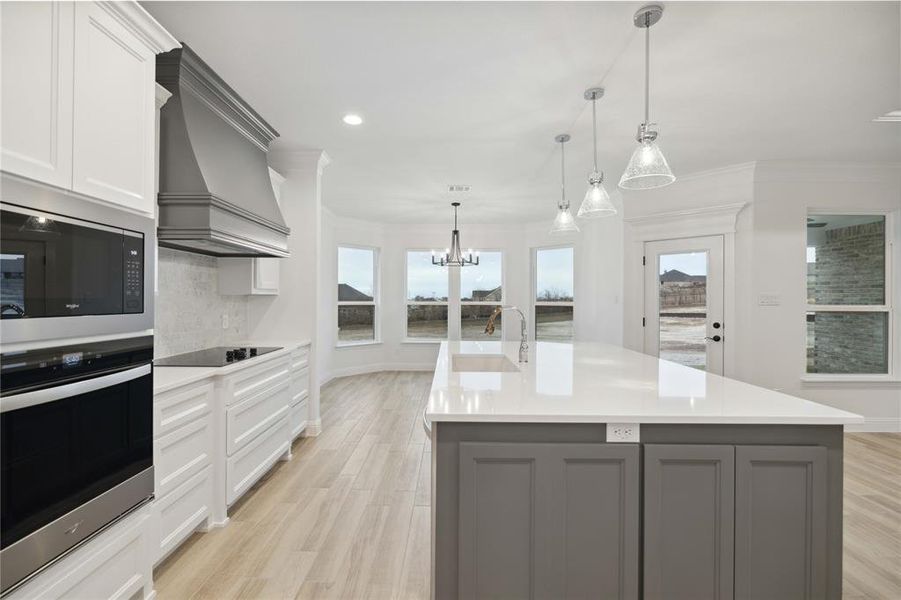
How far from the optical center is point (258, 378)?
2779 mm

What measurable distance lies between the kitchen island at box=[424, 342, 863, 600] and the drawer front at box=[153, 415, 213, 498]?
4.22 feet

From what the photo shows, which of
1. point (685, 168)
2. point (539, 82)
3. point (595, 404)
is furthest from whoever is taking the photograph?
point (685, 168)

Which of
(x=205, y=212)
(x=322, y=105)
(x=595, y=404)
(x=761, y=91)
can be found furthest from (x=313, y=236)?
(x=761, y=91)

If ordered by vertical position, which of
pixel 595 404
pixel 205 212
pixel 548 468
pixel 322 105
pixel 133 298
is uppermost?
pixel 322 105

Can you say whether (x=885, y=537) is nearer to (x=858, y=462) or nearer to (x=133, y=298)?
(x=858, y=462)

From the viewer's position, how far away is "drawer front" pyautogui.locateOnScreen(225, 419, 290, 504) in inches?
97.4

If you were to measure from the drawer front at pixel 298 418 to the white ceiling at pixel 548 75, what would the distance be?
225 cm

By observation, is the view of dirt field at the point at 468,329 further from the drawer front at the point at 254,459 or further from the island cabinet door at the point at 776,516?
the island cabinet door at the point at 776,516

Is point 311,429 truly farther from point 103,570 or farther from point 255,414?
point 103,570

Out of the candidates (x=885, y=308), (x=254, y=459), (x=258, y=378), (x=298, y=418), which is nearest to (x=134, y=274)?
(x=258, y=378)

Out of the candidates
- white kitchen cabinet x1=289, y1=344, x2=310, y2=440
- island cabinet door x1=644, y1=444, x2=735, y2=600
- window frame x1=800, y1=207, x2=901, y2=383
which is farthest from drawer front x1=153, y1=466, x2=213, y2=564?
window frame x1=800, y1=207, x2=901, y2=383

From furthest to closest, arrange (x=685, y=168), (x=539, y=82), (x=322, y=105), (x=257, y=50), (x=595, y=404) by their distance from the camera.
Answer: (x=685, y=168) → (x=322, y=105) → (x=539, y=82) → (x=257, y=50) → (x=595, y=404)

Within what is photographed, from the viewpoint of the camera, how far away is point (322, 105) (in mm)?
2893

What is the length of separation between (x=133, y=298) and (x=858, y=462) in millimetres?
4958
